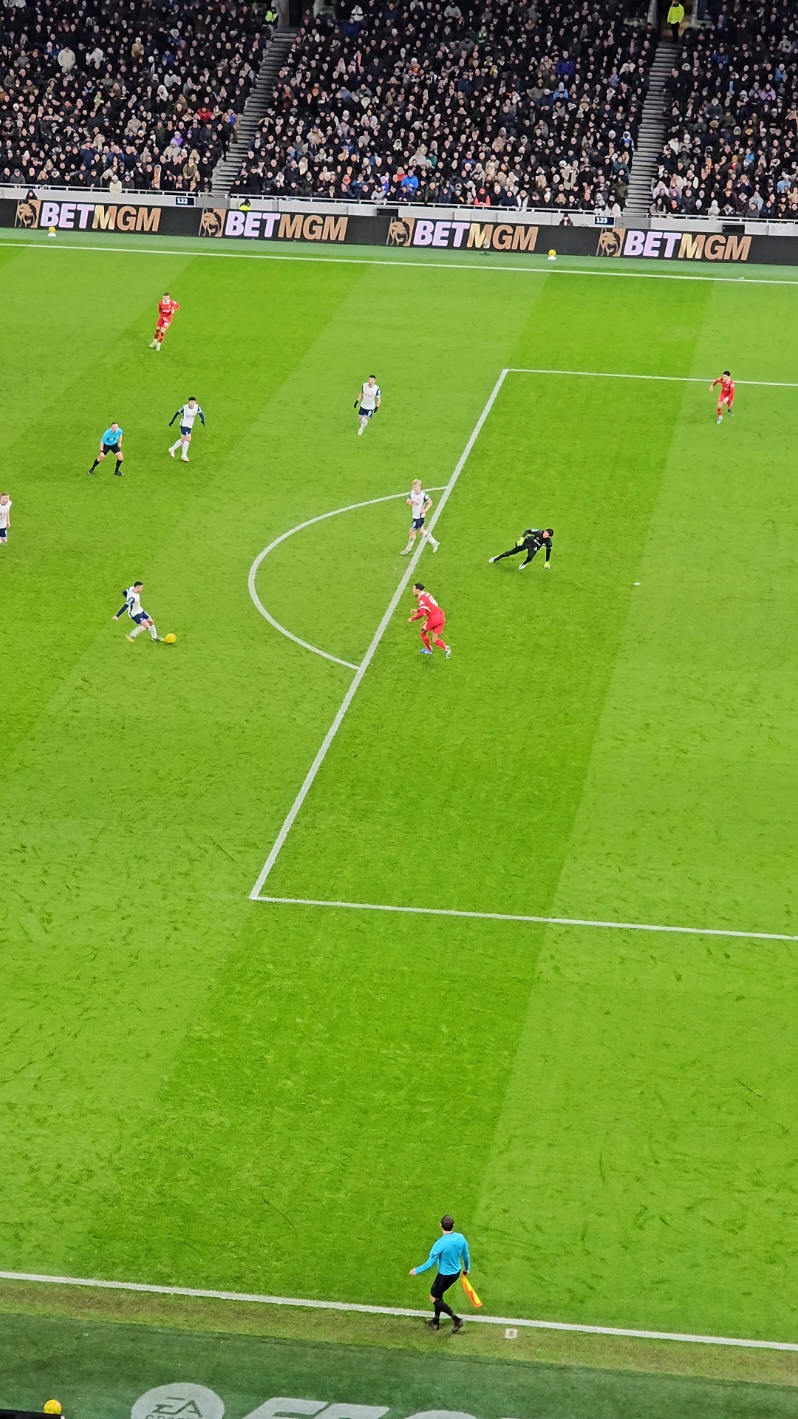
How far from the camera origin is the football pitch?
23.4 metres

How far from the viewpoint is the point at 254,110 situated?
2793 inches

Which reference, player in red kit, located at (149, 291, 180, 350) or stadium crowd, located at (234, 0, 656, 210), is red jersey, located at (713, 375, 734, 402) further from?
stadium crowd, located at (234, 0, 656, 210)

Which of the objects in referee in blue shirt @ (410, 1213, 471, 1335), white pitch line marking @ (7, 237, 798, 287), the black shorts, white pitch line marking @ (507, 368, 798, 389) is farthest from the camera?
white pitch line marking @ (7, 237, 798, 287)

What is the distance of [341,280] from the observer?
60.0 meters

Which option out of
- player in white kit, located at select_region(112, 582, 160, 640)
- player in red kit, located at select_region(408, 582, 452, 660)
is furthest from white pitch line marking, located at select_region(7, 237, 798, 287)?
player in white kit, located at select_region(112, 582, 160, 640)

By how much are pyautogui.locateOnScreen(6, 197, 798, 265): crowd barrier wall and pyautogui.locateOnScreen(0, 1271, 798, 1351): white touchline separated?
47078 mm

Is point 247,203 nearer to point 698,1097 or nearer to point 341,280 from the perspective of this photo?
point 341,280

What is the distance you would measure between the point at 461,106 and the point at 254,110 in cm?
864

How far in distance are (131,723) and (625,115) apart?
137 ft

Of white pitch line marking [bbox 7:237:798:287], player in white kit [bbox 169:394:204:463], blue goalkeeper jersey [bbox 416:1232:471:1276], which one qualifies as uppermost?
white pitch line marking [bbox 7:237:798:287]

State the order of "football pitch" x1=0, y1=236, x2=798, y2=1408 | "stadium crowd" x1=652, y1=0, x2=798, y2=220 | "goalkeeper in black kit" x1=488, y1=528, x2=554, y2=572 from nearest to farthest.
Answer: "football pitch" x1=0, y1=236, x2=798, y2=1408, "goalkeeper in black kit" x1=488, y1=528, x2=554, y2=572, "stadium crowd" x1=652, y1=0, x2=798, y2=220

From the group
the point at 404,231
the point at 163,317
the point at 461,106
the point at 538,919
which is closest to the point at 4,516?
the point at 163,317

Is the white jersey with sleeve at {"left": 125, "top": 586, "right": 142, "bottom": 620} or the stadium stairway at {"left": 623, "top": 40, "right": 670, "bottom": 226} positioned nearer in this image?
the white jersey with sleeve at {"left": 125, "top": 586, "right": 142, "bottom": 620}

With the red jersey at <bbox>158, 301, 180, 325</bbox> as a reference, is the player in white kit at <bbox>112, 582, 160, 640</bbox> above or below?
below
